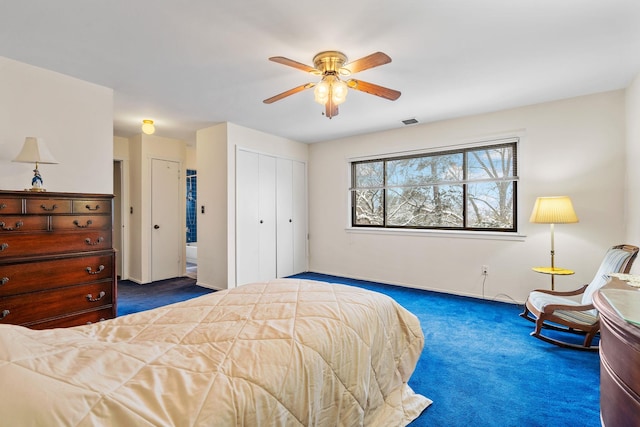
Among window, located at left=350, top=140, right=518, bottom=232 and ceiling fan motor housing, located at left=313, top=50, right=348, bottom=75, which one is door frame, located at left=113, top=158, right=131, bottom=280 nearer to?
window, located at left=350, top=140, right=518, bottom=232

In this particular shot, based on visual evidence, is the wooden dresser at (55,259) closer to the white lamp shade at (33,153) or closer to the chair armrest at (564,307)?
the white lamp shade at (33,153)

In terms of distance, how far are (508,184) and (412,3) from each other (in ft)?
9.64

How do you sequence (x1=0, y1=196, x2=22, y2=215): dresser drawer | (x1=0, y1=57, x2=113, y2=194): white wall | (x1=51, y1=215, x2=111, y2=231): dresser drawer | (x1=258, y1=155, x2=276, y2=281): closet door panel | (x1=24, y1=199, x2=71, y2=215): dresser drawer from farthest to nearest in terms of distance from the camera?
(x1=258, y1=155, x2=276, y2=281): closet door panel < (x1=0, y1=57, x2=113, y2=194): white wall < (x1=51, y1=215, x2=111, y2=231): dresser drawer < (x1=24, y1=199, x2=71, y2=215): dresser drawer < (x1=0, y1=196, x2=22, y2=215): dresser drawer

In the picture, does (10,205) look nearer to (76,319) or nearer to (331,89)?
(76,319)

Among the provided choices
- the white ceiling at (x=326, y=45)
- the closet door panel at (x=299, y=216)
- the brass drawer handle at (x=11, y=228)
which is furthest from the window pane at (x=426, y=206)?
the brass drawer handle at (x=11, y=228)

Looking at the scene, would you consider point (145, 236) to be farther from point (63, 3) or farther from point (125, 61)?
point (63, 3)

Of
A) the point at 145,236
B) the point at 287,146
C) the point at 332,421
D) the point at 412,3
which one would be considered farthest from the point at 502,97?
the point at 145,236

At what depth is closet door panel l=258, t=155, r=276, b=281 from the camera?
195 inches

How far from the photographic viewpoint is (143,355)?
39.4 inches

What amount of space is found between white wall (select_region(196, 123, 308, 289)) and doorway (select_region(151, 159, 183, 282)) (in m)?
0.93

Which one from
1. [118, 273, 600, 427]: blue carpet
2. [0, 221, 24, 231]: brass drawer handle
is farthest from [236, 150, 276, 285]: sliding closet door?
[0, 221, 24, 231]: brass drawer handle

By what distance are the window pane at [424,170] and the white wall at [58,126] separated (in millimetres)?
3800

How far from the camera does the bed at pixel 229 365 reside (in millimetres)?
729

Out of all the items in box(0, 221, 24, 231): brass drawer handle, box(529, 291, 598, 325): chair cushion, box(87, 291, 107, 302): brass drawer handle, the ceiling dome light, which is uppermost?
the ceiling dome light
